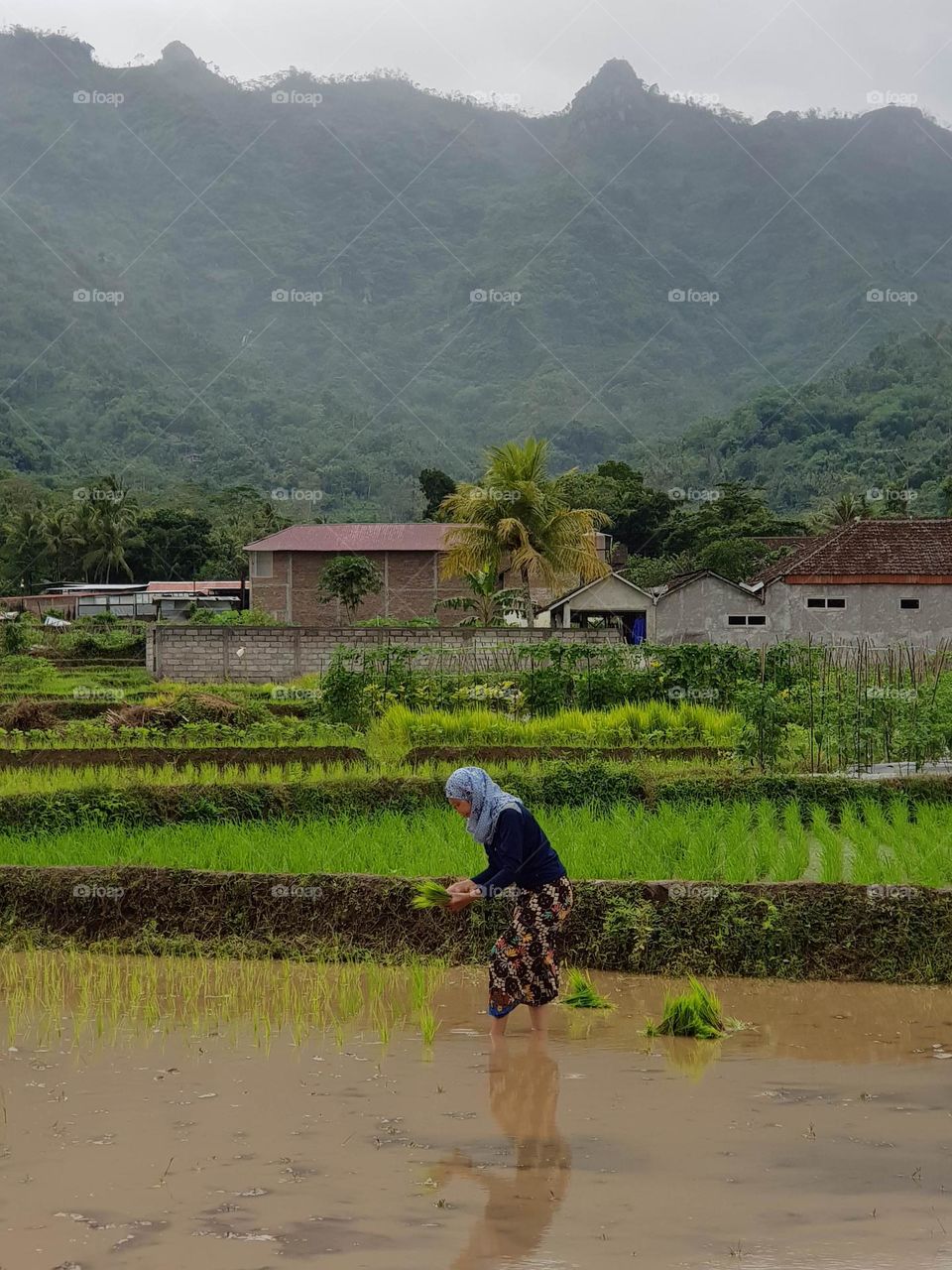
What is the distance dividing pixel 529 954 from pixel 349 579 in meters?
45.0

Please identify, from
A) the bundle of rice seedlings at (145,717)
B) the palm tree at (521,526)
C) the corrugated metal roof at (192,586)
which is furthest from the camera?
the corrugated metal roof at (192,586)

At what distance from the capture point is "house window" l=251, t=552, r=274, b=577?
183 ft

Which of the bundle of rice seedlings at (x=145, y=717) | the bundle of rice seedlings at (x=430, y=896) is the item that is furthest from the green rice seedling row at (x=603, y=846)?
the bundle of rice seedlings at (x=145, y=717)

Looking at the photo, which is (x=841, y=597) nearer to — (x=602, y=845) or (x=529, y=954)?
(x=602, y=845)

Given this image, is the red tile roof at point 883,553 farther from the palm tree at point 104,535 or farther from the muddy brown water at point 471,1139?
the palm tree at point 104,535

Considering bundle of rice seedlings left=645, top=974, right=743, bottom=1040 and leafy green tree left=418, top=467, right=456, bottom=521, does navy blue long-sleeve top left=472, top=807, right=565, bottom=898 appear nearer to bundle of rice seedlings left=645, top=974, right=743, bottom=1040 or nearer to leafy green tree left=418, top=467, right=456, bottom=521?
bundle of rice seedlings left=645, top=974, right=743, bottom=1040

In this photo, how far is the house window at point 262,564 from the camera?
183ft

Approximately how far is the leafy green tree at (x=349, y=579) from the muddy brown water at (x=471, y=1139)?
4395cm

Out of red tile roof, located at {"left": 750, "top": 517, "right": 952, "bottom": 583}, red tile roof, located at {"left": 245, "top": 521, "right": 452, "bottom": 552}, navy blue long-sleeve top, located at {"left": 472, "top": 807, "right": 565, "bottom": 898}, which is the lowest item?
navy blue long-sleeve top, located at {"left": 472, "top": 807, "right": 565, "bottom": 898}

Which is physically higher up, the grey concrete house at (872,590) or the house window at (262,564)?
the house window at (262,564)

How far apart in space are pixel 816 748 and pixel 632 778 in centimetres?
414

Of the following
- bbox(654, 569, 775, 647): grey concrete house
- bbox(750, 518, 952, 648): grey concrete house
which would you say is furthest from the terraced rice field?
bbox(654, 569, 775, 647): grey concrete house

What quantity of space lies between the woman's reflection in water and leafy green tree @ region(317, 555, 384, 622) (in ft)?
148

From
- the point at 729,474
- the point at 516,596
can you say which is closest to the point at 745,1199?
the point at 516,596
